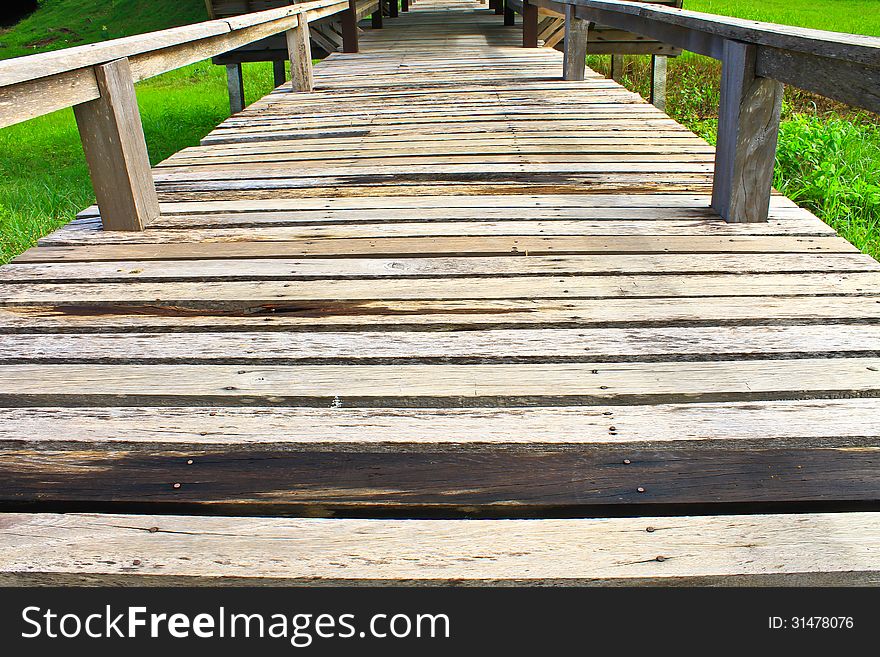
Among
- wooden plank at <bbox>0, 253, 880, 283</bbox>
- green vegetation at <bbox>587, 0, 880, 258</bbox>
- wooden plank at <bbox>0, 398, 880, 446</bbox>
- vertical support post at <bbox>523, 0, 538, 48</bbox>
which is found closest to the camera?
wooden plank at <bbox>0, 398, 880, 446</bbox>

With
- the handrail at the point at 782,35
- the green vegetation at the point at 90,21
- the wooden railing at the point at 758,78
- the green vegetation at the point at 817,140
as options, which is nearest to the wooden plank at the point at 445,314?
the wooden railing at the point at 758,78

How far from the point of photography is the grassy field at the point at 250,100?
5.86 m

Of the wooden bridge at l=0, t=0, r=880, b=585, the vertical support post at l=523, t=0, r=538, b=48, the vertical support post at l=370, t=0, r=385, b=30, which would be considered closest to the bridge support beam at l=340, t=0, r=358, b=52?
the vertical support post at l=523, t=0, r=538, b=48

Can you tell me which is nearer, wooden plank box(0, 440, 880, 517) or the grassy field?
wooden plank box(0, 440, 880, 517)

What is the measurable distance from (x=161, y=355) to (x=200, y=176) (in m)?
1.99

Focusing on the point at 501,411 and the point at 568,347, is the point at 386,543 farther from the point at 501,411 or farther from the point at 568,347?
the point at 568,347

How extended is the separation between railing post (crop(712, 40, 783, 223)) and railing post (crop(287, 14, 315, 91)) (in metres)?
4.31

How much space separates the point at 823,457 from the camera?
5.00 feet

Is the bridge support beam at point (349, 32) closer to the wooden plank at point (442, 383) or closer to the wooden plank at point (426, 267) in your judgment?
the wooden plank at point (426, 267)

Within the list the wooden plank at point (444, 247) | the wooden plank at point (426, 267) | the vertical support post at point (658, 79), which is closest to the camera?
the wooden plank at point (426, 267)

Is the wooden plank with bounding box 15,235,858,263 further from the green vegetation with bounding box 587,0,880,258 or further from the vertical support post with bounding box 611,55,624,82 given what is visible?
the vertical support post with bounding box 611,55,624,82

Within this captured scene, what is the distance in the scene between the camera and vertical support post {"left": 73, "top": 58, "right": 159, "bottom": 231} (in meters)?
2.70

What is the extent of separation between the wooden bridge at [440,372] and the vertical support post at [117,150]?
0.04ft
